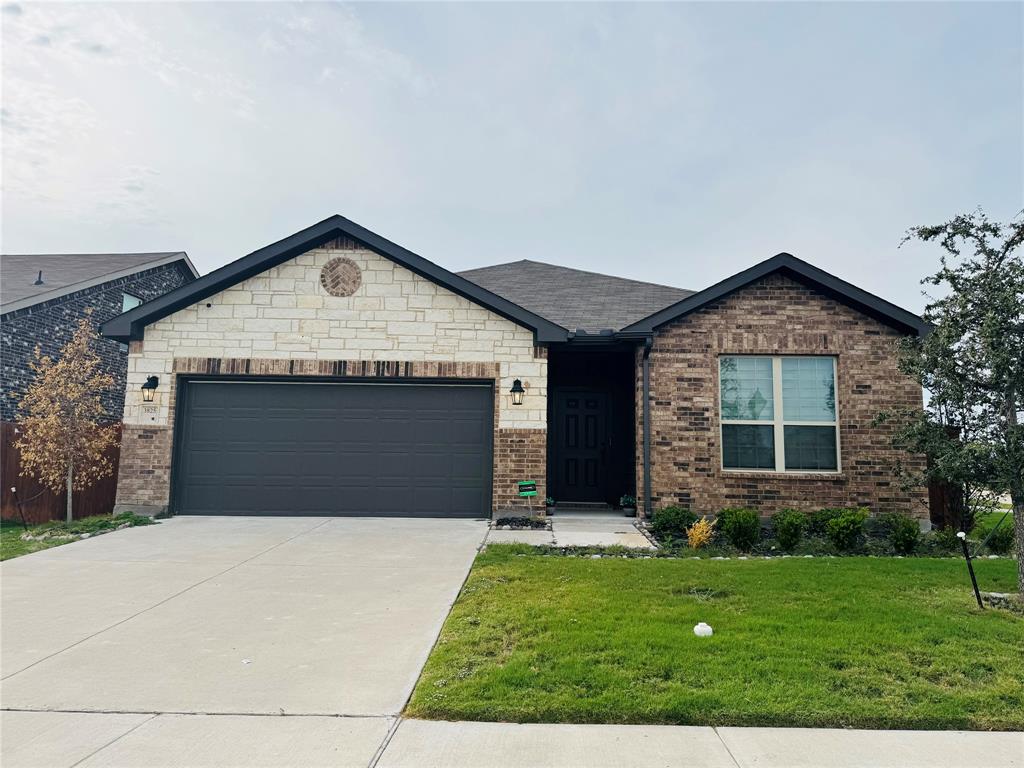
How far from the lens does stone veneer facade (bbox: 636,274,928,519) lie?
9.65 m

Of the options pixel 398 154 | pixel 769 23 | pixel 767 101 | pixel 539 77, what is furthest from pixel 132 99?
pixel 767 101

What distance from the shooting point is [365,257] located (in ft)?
34.8

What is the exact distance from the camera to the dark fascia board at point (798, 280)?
32.0 feet

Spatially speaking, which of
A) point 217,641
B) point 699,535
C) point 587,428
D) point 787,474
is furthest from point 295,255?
point 787,474

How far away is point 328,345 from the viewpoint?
1036 centimetres

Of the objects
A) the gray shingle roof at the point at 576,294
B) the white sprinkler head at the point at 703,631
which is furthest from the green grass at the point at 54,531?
the white sprinkler head at the point at 703,631

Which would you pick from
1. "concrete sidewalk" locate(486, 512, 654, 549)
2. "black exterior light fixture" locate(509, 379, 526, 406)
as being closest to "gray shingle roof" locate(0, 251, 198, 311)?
"black exterior light fixture" locate(509, 379, 526, 406)

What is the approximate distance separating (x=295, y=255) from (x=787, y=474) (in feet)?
30.0

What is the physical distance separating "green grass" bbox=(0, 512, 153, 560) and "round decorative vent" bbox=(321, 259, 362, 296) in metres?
4.78

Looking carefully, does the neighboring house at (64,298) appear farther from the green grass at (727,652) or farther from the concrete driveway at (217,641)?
the green grass at (727,652)

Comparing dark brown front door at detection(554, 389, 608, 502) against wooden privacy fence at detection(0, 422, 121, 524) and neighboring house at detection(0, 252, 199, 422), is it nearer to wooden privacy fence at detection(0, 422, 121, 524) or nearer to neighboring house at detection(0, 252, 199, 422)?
wooden privacy fence at detection(0, 422, 121, 524)

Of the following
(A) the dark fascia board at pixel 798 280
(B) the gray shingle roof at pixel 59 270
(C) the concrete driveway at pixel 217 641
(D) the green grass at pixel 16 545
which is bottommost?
(D) the green grass at pixel 16 545

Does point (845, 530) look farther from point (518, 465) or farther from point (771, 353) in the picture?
point (518, 465)

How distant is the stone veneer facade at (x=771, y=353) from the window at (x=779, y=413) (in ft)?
0.52
